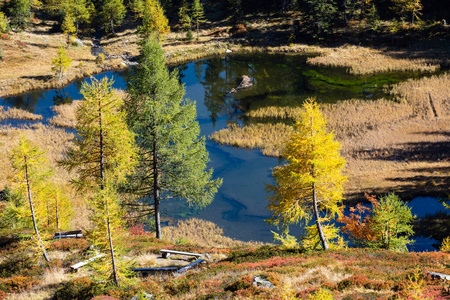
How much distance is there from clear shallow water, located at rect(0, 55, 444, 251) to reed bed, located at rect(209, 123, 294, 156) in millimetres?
1154

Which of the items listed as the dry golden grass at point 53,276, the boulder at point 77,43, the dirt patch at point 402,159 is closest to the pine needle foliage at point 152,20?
the boulder at point 77,43

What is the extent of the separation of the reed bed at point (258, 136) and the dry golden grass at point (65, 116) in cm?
2022

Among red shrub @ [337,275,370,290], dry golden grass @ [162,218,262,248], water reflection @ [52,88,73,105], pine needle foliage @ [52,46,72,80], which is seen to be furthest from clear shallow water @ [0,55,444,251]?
red shrub @ [337,275,370,290]

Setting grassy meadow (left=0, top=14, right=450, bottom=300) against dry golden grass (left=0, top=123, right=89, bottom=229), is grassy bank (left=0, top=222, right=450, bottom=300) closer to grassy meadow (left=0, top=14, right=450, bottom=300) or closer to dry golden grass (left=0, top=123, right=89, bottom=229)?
grassy meadow (left=0, top=14, right=450, bottom=300)

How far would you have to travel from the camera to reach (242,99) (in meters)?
57.9

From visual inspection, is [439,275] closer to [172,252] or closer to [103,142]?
[172,252]

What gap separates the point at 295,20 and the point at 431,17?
31.5m

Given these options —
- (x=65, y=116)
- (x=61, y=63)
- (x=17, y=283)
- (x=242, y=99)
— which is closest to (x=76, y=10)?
(x=61, y=63)

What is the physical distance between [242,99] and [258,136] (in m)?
15.3

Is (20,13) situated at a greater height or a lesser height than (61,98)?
greater

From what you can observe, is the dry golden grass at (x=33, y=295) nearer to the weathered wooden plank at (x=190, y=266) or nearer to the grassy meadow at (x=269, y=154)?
the grassy meadow at (x=269, y=154)

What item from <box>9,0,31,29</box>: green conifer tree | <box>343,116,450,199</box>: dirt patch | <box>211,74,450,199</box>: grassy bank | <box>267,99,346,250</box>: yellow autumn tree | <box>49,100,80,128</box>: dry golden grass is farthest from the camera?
<box>9,0,31,29</box>: green conifer tree

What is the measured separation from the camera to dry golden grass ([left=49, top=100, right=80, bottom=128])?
49.2 metres

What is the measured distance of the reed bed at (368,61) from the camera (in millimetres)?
64000
